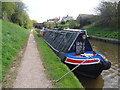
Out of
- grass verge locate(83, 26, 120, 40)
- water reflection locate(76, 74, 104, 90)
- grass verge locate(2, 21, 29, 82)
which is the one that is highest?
grass verge locate(83, 26, 120, 40)

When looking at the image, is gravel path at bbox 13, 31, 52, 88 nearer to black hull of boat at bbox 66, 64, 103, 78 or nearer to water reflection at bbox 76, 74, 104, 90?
black hull of boat at bbox 66, 64, 103, 78

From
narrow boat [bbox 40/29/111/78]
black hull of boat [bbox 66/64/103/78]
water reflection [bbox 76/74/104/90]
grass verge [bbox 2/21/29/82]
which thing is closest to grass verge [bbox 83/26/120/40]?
narrow boat [bbox 40/29/111/78]

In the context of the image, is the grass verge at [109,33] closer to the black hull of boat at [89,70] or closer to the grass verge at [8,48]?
the black hull of boat at [89,70]

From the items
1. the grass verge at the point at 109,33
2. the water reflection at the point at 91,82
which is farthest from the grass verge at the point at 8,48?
the grass verge at the point at 109,33

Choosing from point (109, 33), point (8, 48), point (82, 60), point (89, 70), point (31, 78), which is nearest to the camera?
point (31, 78)

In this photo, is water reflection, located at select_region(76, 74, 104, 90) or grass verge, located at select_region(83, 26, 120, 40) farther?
grass verge, located at select_region(83, 26, 120, 40)

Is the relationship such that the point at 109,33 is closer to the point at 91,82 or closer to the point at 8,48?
the point at 91,82

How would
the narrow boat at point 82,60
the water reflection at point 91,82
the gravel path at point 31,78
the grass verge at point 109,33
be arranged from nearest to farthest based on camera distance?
the gravel path at point 31,78 → the water reflection at point 91,82 → the narrow boat at point 82,60 → the grass verge at point 109,33

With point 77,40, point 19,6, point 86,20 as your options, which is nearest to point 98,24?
point 86,20

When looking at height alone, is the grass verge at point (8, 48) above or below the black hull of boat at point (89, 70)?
above

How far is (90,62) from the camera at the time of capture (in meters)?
5.66

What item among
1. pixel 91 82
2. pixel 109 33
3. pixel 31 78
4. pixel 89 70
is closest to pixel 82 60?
pixel 89 70

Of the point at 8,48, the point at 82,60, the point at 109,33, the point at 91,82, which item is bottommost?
the point at 91,82

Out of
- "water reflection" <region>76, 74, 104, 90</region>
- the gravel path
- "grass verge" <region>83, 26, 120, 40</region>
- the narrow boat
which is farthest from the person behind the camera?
"grass verge" <region>83, 26, 120, 40</region>
